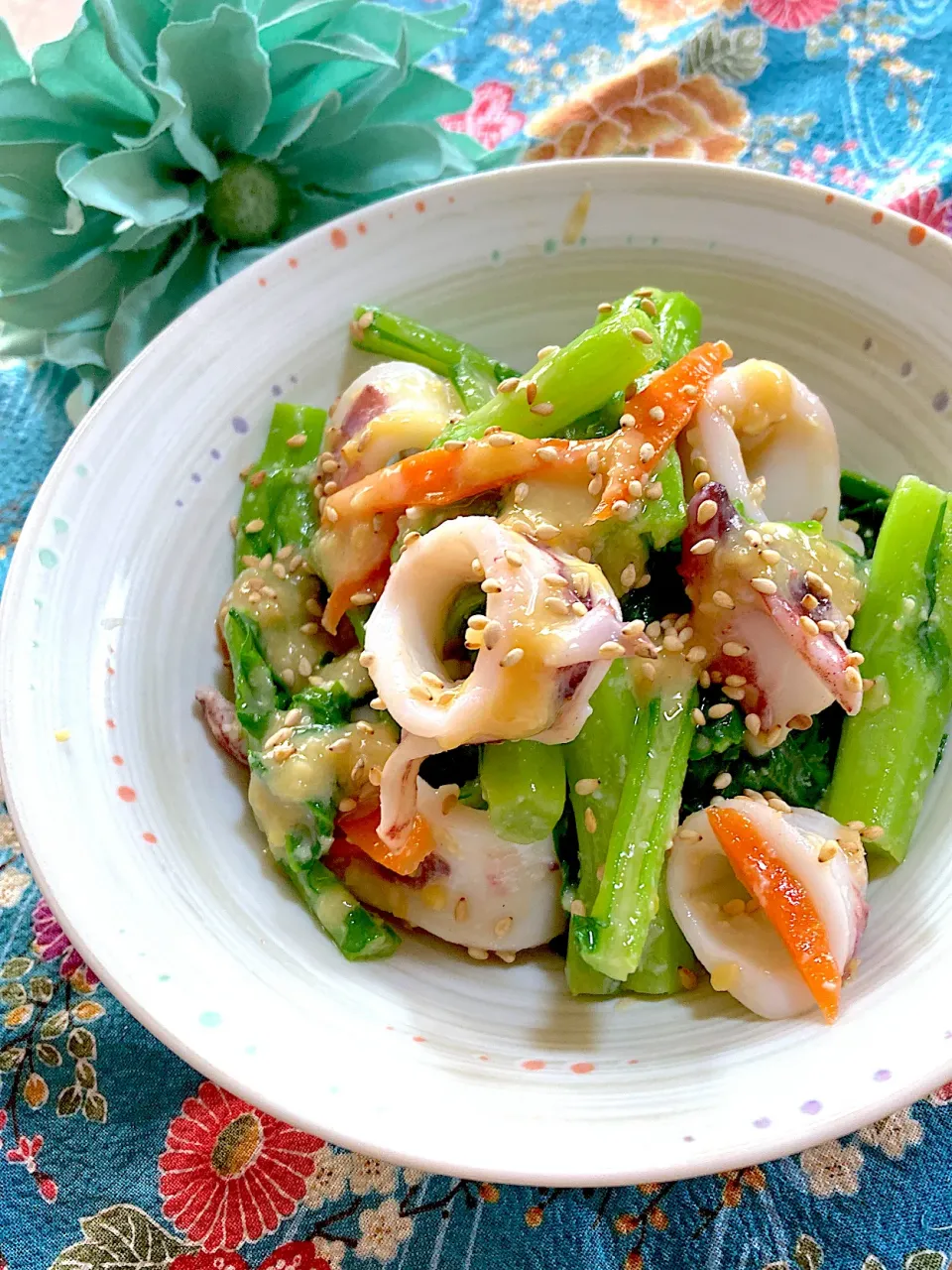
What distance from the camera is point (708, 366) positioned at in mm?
1658

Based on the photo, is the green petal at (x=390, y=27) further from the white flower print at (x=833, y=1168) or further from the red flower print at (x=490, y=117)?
the white flower print at (x=833, y=1168)

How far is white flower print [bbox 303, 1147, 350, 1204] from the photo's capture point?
1.59 metres

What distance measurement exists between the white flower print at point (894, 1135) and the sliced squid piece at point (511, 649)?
0.80 meters

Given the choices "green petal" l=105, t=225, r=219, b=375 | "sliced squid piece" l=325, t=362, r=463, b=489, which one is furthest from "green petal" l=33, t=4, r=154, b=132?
"sliced squid piece" l=325, t=362, r=463, b=489

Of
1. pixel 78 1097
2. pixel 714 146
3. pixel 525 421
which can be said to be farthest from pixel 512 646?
pixel 714 146

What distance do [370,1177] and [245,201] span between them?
6.68ft

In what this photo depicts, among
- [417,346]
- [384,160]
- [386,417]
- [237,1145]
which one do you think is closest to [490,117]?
[384,160]

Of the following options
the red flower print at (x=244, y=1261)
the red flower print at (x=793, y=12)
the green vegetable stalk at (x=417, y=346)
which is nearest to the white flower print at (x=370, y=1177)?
the red flower print at (x=244, y=1261)

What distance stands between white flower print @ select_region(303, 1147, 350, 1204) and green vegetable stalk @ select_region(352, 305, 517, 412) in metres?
1.37

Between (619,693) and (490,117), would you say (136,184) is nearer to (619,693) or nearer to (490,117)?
(490,117)

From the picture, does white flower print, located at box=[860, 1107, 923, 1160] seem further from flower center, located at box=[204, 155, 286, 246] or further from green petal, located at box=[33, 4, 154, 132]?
green petal, located at box=[33, 4, 154, 132]

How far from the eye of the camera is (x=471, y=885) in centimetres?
158

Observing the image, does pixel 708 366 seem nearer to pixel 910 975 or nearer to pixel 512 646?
pixel 512 646

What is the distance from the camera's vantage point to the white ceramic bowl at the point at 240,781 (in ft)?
4.09
